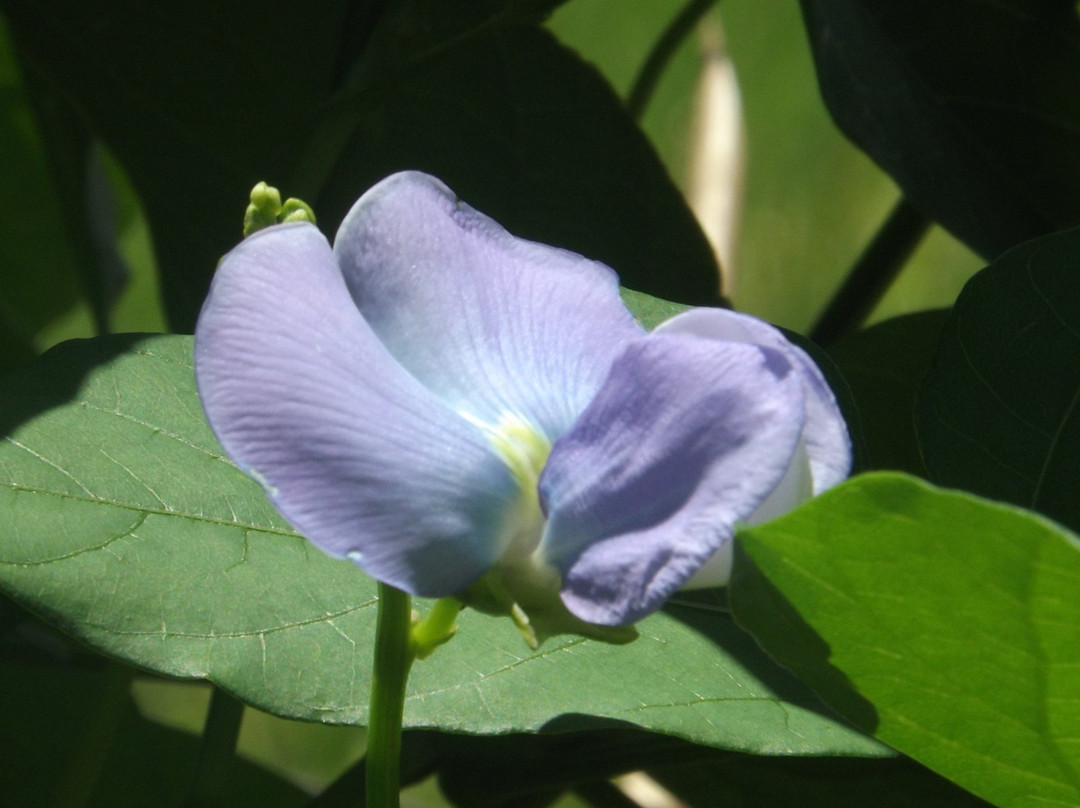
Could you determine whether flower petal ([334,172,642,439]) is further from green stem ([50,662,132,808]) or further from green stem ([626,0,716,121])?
green stem ([626,0,716,121])

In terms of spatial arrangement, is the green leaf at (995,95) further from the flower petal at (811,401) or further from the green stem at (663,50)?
the flower petal at (811,401)

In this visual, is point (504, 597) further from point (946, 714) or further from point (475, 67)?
point (475, 67)

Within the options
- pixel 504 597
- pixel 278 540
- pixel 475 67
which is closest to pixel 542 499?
pixel 504 597

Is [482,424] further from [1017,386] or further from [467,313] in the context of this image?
[1017,386]

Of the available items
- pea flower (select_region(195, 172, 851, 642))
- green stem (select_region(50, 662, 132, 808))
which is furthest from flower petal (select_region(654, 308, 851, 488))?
green stem (select_region(50, 662, 132, 808))

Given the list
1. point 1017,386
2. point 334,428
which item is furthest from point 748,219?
point 334,428

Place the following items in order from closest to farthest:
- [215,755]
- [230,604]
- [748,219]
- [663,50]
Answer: [230,604] → [215,755] → [663,50] → [748,219]

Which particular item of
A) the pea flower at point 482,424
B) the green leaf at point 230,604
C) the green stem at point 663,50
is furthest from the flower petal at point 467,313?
the green stem at point 663,50
